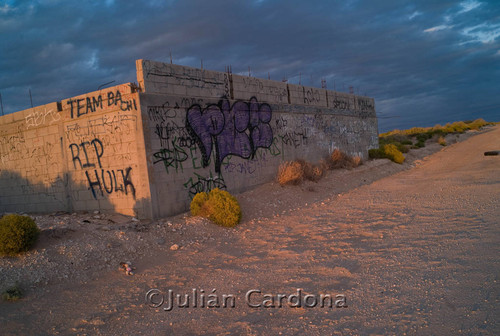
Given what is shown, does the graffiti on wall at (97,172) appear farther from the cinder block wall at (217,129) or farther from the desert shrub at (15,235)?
the desert shrub at (15,235)

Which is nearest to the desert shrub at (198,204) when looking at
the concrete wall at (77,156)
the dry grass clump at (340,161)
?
the concrete wall at (77,156)

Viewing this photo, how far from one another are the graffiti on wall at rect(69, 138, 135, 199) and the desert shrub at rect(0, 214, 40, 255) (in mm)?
2833

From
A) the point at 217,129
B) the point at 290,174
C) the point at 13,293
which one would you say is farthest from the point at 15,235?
the point at 290,174

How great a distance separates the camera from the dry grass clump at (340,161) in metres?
16.1

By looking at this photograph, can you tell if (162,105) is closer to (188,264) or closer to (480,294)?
(188,264)

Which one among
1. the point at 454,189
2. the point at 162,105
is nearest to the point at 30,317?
the point at 162,105

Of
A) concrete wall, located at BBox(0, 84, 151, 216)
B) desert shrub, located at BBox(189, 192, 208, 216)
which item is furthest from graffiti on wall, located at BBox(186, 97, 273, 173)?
concrete wall, located at BBox(0, 84, 151, 216)

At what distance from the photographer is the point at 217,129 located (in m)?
10.5

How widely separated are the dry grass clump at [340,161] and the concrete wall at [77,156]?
9424 mm

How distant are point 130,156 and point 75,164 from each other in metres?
2.20

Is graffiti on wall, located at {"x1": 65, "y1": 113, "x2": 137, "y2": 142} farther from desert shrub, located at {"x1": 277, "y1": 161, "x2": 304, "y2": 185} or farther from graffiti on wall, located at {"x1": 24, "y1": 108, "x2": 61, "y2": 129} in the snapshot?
desert shrub, located at {"x1": 277, "y1": 161, "x2": 304, "y2": 185}

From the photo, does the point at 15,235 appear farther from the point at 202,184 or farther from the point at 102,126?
the point at 202,184

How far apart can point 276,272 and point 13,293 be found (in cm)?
359

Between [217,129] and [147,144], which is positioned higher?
[217,129]
